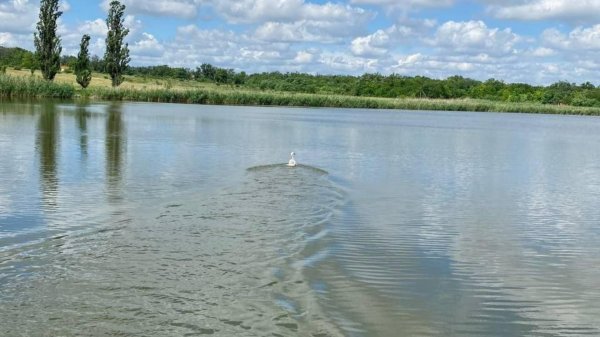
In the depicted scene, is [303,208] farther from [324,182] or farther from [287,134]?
[287,134]

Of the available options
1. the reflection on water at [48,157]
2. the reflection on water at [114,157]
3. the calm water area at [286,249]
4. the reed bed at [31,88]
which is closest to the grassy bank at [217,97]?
the reed bed at [31,88]

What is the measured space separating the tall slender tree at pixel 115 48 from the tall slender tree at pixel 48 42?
818 cm

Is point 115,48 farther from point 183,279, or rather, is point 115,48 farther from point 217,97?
point 183,279

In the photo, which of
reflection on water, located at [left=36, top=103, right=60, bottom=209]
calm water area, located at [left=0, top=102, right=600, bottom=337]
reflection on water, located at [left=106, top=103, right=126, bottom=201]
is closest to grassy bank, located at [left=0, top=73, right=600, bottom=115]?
reflection on water, located at [left=36, top=103, right=60, bottom=209]

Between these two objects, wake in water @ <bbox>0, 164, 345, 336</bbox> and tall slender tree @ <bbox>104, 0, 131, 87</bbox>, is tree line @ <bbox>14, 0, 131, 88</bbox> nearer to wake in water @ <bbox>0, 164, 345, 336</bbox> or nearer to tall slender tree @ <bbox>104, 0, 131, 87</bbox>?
tall slender tree @ <bbox>104, 0, 131, 87</bbox>

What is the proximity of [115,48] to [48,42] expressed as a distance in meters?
9.72

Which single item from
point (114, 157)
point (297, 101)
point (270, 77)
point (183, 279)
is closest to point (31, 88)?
point (297, 101)

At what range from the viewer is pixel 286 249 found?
921 centimetres

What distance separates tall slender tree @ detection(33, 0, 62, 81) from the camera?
7231 cm

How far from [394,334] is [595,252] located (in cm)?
524

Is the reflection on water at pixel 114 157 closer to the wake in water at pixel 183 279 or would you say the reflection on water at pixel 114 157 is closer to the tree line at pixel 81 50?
the wake in water at pixel 183 279

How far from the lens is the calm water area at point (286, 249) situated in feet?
21.1

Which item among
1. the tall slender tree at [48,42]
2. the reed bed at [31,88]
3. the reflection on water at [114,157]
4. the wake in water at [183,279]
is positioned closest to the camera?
Answer: the wake in water at [183,279]

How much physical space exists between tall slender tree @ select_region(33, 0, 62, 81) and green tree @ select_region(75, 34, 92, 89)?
2.80 metres
